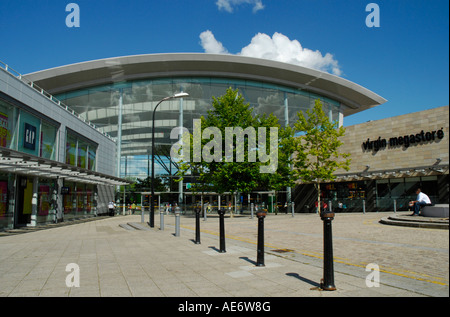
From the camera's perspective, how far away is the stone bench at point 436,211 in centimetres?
1419

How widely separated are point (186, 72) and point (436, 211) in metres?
31.2

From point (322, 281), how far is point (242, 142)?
21140 mm

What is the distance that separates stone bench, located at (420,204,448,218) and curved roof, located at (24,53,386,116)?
2826cm

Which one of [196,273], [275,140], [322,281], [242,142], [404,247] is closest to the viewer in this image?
[322,281]

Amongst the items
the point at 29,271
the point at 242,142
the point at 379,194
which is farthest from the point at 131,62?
the point at 29,271

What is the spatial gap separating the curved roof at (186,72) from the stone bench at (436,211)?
92.7ft

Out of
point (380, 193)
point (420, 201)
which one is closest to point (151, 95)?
point (380, 193)

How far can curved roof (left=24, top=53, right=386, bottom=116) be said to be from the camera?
36.6 meters

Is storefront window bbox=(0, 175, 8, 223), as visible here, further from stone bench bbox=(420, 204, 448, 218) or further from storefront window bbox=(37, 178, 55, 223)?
stone bench bbox=(420, 204, 448, 218)

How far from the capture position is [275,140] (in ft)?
96.7

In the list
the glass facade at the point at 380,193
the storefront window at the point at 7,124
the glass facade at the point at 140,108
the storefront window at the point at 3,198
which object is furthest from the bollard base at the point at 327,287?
the glass facade at the point at 140,108

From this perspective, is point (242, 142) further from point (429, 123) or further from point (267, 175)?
point (429, 123)

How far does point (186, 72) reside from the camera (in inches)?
1570

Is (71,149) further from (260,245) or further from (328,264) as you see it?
(328,264)
